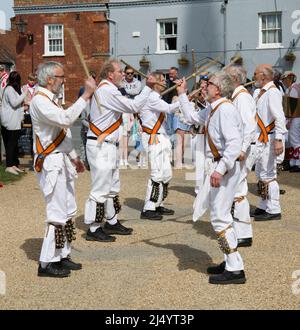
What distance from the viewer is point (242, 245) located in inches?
259

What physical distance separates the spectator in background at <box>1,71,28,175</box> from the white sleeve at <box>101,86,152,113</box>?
540cm

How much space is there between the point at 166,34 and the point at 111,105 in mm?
21248

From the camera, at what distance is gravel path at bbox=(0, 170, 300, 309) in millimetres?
4918

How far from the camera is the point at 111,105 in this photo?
22.2 feet

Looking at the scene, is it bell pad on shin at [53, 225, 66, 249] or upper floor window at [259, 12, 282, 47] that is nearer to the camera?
bell pad on shin at [53, 225, 66, 249]

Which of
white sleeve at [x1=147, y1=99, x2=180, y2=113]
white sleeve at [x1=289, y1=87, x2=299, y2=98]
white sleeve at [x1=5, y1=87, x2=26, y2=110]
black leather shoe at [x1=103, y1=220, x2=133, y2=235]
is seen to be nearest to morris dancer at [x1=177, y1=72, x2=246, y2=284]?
black leather shoe at [x1=103, y1=220, x2=133, y2=235]

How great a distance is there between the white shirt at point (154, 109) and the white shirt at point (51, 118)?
2384 millimetres

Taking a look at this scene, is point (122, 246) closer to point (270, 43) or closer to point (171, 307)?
point (171, 307)

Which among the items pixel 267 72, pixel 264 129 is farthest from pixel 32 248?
pixel 267 72

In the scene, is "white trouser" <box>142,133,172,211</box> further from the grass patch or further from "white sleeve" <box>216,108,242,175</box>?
the grass patch

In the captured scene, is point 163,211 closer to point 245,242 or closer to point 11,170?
point 245,242

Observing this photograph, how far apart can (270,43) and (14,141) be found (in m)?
16.1

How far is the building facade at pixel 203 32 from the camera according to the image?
25.3m

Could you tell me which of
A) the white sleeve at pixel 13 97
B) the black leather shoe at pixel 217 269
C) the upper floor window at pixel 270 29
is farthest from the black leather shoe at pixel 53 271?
the upper floor window at pixel 270 29
